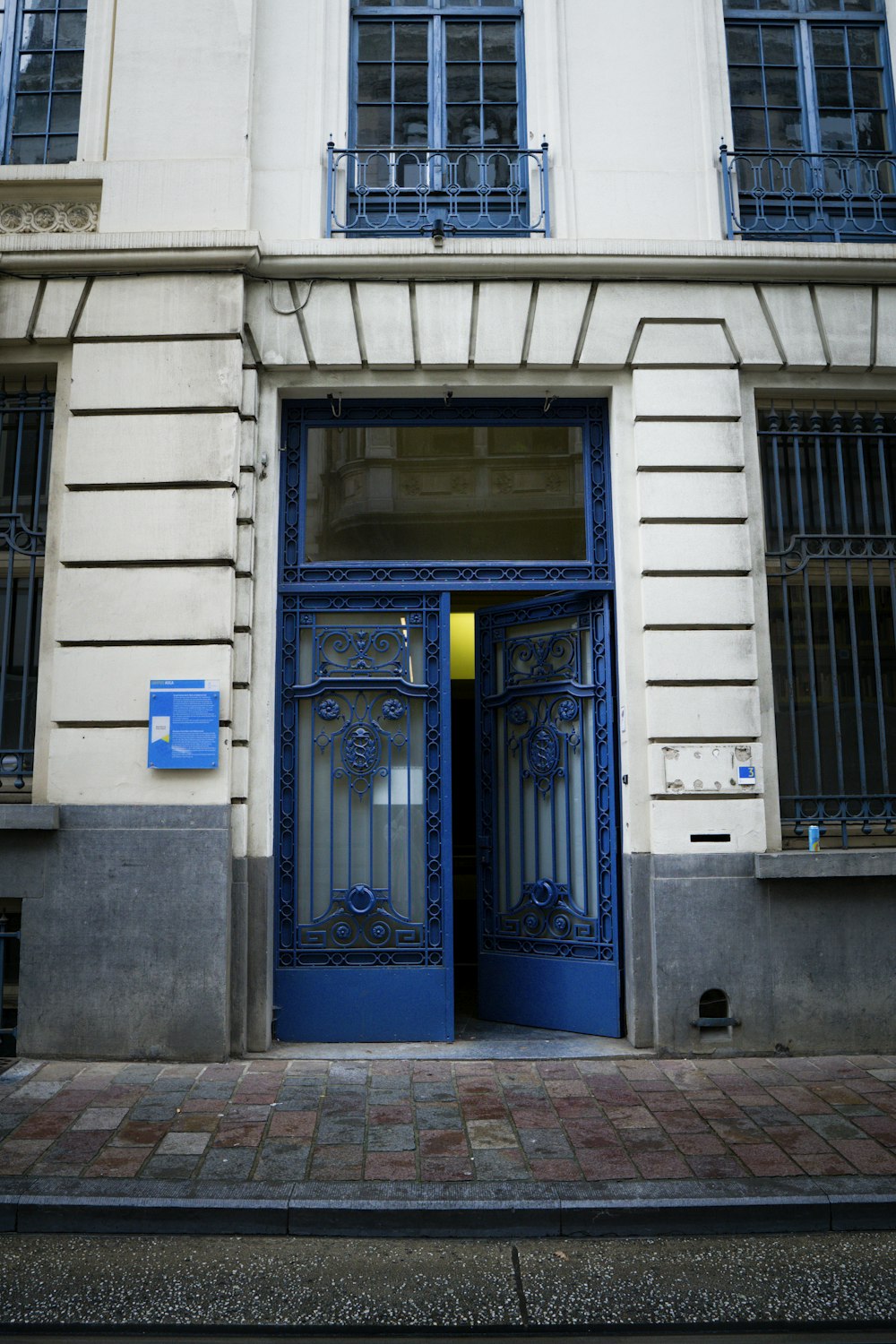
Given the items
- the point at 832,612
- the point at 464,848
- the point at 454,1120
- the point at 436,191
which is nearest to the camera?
the point at 454,1120

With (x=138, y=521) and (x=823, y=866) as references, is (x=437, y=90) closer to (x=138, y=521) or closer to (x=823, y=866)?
(x=138, y=521)

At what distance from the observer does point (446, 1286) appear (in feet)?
13.6

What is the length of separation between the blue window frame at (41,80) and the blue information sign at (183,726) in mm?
4676

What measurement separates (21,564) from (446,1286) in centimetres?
598

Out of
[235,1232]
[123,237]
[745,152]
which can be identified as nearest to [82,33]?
[123,237]

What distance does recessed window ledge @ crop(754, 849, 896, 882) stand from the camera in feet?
23.3

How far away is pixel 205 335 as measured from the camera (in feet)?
24.6

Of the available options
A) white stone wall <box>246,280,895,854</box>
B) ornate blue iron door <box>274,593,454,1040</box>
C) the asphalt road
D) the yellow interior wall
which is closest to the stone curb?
the asphalt road

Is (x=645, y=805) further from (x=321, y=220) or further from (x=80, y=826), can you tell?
(x=321, y=220)

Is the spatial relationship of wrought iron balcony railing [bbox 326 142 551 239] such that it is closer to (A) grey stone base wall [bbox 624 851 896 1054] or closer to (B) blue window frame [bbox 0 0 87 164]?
(B) blue window frame [bbox 0 0 87 164]

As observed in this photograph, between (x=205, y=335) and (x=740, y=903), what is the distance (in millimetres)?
5824

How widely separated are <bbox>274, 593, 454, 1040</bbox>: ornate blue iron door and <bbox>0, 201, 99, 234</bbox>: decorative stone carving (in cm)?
347

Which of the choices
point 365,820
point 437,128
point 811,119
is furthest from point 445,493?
point 811,119

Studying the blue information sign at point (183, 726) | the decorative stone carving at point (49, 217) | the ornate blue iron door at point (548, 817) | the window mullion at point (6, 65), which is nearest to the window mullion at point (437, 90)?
the decorative stone carving at point (49, 217)
